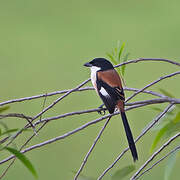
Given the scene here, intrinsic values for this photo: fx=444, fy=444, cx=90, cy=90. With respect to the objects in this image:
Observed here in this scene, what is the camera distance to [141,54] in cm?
411

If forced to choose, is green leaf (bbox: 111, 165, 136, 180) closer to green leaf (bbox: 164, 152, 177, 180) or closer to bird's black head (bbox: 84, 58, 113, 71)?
green leaf (bbox: 164, 152, 177, 180)

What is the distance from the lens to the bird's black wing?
1.22 meters

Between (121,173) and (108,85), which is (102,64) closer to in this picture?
(108,85)

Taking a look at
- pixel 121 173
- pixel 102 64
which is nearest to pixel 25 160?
pixel 121 173

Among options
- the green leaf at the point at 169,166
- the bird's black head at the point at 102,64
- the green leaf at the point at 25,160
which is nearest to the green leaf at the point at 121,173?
the green leaf at the point at 169,166

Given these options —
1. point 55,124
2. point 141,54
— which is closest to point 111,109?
point 55,124

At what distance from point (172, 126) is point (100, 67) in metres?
0.55

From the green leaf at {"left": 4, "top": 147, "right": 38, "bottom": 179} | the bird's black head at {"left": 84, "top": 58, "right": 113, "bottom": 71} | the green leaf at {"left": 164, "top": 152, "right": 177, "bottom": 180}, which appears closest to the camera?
the green leaf at {"left": 4, "top": 147, "right": 38, "bottom": 179}

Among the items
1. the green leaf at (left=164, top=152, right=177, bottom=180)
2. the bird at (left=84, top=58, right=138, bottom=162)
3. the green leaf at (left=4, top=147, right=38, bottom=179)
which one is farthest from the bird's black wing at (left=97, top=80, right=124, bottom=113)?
the green leaf at (left=4, top=147, right=38, bottom=179)

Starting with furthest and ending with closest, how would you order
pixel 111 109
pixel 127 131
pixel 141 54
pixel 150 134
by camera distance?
1. pixel 141 54
2. pixel 150 134
3. pixel 111 109
4. pixel 127 131

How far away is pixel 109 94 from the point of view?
49.7 inches

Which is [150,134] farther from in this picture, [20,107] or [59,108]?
[20,107]

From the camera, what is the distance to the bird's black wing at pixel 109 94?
122cm

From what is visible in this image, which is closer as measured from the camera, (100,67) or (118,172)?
(118,172)
